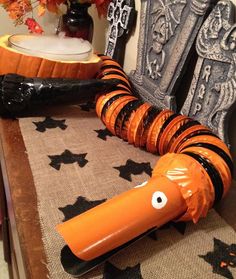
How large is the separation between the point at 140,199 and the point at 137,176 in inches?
6.6

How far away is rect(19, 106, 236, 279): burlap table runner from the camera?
0.46 m

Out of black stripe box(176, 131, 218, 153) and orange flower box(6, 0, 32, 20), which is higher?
orange flower box(6, 0, 32, 20)

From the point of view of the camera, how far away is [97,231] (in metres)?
0.44

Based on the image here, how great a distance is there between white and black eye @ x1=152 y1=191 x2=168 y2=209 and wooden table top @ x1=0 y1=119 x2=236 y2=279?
0.16 meters

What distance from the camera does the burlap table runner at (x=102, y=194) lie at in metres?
0.46

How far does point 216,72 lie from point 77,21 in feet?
2.14

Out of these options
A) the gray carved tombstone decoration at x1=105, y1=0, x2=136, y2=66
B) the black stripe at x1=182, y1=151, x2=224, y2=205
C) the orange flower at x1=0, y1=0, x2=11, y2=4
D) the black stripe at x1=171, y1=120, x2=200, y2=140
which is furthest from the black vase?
the black stripe at x1=182, y1=151, x2=224, y2=205

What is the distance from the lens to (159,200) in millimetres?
492

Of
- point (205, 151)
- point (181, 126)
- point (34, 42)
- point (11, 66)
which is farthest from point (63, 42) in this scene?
point (205, 151)

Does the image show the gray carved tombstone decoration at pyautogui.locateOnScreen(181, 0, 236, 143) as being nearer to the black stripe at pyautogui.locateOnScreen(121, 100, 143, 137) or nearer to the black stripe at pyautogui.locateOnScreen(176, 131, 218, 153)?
the black stripe at pyautogui.locateOnScreen(176, 131, 218, 153)

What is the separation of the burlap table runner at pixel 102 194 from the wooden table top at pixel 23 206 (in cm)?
1

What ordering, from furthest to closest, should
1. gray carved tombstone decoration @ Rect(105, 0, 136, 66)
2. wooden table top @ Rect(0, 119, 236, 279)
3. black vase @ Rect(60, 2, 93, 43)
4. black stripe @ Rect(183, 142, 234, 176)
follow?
1. black vase @ Rect(60, 2, 93, 43)
2. gray carved tombstone decoration @ Rect(105, 0, 136, 66)
3. black stripe @ Rect(183, 142, 234, 176)
4. wooden table top @ Rect(0, 119, 236, 279)

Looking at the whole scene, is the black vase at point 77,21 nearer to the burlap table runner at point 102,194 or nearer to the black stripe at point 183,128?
the burlap table runner at point 102,194

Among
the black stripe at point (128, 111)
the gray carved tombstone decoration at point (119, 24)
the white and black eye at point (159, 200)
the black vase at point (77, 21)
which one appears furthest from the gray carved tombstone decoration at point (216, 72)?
the black vase at point (77, 21)
